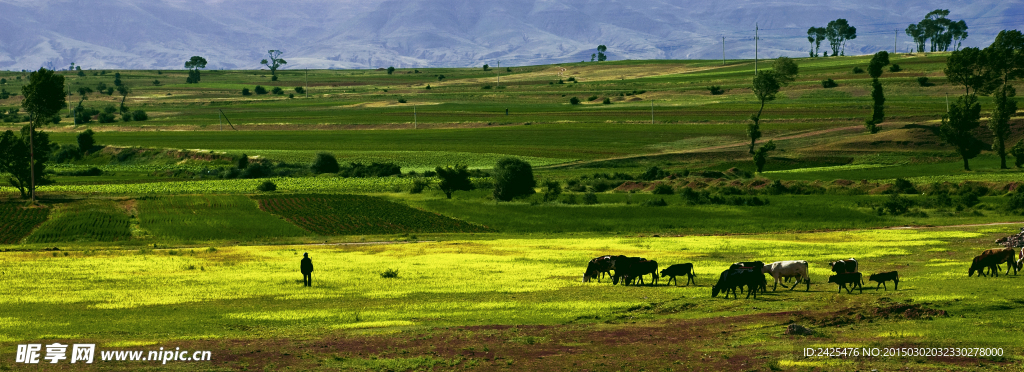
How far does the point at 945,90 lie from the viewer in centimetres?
17600

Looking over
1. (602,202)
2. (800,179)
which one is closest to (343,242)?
(602,202)

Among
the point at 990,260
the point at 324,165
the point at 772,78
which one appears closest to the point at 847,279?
the point at 990,260

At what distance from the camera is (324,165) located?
124188 mm

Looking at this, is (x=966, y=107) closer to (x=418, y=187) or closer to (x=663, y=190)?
(x=663, y=190)

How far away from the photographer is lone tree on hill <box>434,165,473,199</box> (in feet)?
304

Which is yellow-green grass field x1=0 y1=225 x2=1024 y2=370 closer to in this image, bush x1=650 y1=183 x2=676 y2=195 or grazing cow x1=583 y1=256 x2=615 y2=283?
grazing cow x1=583 y1=256 x2=615 y2=283

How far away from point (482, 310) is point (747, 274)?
31.7ft

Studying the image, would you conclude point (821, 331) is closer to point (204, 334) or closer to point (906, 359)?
point (906, 359)

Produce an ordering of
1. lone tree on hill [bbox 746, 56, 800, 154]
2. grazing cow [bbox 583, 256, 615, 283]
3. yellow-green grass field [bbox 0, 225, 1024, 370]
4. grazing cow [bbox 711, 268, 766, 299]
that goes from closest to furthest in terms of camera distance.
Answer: yellow-green grass field [bbox 0, 225, 1024, 370]
grazing cow [bbox 711, 268, 766, 299]
grazing cow [bbox 583, 256, 615, 283]
lone tree on hill [bbox 746, 56, 800, 154]

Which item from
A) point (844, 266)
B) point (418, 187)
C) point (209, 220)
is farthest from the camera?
point (418, 187)

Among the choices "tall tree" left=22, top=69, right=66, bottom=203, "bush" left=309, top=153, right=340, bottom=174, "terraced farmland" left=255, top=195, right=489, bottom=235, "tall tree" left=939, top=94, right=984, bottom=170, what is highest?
"tall tree" left=22, top=69, right=66, bottom=203

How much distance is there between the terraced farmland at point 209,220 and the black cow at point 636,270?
122 feet

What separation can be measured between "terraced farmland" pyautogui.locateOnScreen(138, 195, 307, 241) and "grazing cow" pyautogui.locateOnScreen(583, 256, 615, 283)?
35.8m

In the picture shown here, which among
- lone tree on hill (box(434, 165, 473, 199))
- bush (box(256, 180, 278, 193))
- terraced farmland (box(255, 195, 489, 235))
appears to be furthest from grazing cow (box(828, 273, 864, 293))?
bush (box(256, 180, 278, 193))
